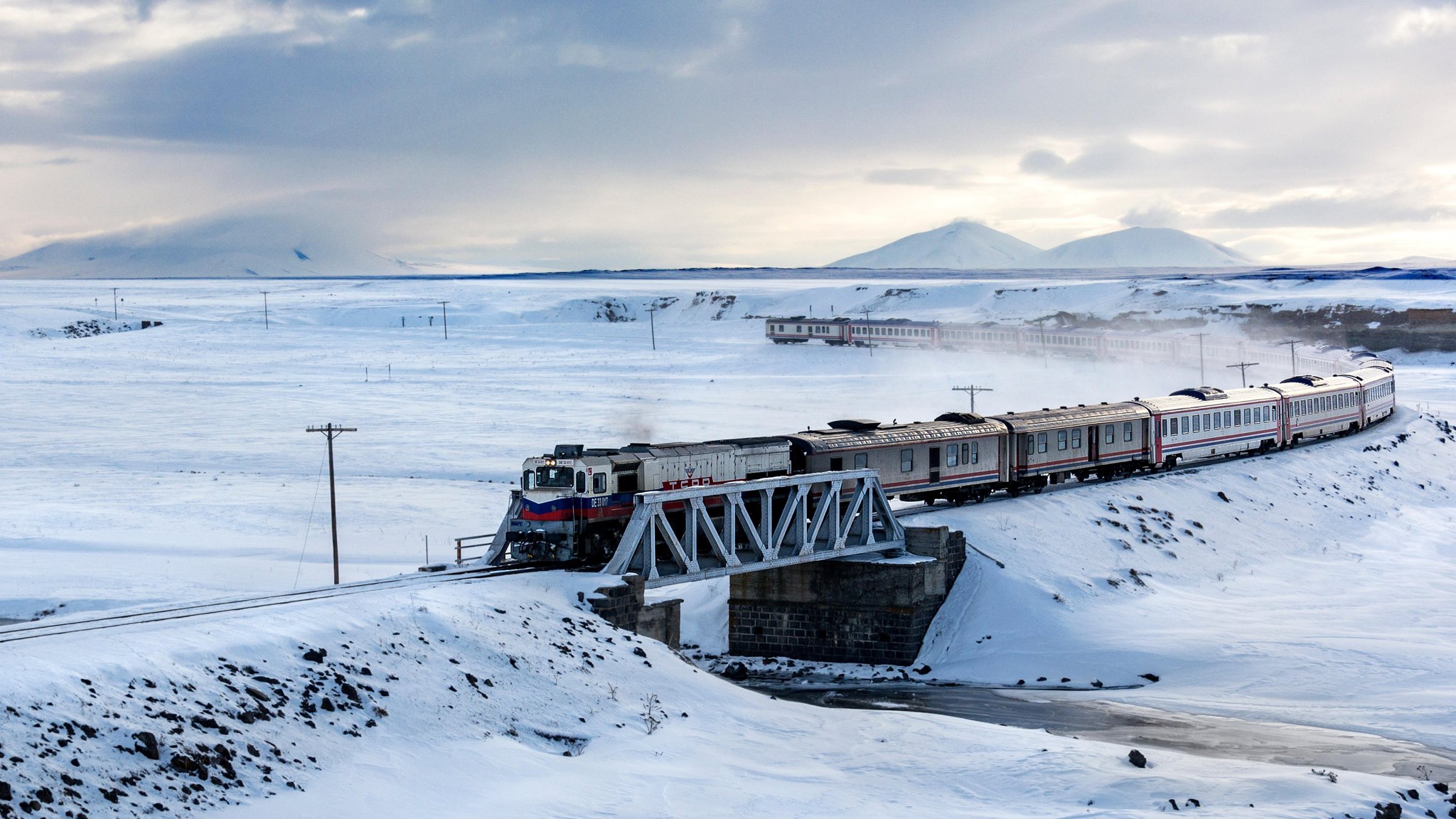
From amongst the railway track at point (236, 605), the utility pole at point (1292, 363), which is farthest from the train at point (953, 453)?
the utility pole at point (1292, 363)

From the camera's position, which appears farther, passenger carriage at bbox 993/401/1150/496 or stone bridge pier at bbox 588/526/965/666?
passenger carriage at bbox 993/401/1150/496

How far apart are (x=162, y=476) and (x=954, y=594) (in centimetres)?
4678

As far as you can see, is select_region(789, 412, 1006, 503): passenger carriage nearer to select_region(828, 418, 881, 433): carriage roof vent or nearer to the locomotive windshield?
select_region(828, 418, 881, 433): carriage roof vent

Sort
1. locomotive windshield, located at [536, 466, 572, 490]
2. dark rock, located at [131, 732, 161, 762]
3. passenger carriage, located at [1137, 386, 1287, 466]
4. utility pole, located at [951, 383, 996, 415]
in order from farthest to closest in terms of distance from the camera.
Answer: utility pole, located at [951, 383, 996, 415] < passenger carriage, located at [1137, 386, 1287, 466] < locomotive windshield, located at [536, 466, 572, 490] < dark rock, located at [131, 732, 161, 762]

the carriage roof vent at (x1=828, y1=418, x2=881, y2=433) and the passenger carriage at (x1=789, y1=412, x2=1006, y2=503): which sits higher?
the carriage roof vent at (x1=828, y1=418, x2=881, y2=433)

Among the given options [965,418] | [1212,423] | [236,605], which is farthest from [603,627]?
[1212,423]

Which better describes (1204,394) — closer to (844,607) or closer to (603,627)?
(844,607)

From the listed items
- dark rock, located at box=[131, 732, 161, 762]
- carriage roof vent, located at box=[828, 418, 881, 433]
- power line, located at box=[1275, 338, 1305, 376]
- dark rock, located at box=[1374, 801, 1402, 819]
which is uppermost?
carriage roof vent, located at box=[828, 418, 881, 433]

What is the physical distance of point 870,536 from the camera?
138ft

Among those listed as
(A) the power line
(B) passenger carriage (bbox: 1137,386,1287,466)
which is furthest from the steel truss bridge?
(A) the power line

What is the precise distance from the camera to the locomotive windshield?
109 ft

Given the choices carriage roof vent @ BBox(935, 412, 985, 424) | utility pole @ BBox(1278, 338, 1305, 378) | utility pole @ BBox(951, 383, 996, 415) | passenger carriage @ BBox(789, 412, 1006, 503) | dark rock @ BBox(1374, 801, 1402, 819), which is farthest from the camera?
utility pole @ BBox(1278, 338, 1305, 378)

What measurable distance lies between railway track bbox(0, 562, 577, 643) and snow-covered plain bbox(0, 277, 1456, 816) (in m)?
1.47

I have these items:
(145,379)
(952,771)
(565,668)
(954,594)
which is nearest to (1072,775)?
(952,771)
